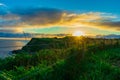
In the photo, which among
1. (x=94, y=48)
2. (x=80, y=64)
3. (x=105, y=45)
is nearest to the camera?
(x=80, y=64)

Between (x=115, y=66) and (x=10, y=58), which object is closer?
(x=115, y=66)

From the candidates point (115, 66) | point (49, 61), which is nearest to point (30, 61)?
point (49, 61)

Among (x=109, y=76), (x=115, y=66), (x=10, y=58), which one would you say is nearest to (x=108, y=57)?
(x=115, y=66)

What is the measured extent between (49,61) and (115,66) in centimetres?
521

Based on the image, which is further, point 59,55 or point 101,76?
point 59,55

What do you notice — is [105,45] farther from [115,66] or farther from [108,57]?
[115,66]

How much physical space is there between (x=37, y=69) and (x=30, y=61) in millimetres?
4266

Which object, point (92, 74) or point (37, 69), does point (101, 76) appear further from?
point (37, 69)

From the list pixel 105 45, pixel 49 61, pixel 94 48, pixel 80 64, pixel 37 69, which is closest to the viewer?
pixel 80 64

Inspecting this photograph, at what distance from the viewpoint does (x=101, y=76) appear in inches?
640

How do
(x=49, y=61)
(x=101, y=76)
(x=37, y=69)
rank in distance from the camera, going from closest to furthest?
1. (x=101, y=76)
2. (x=37, y=69)
3. (x=49, y=61)

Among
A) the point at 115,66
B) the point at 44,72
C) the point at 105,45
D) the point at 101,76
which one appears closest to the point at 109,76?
the point at 101,76

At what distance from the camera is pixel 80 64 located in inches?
687

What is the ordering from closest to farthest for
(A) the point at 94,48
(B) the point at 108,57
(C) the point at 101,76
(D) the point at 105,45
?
(C) the point at 101,76, (B) the point at 108,57, (A) the point at 94,48, (D) the point at 105,45
